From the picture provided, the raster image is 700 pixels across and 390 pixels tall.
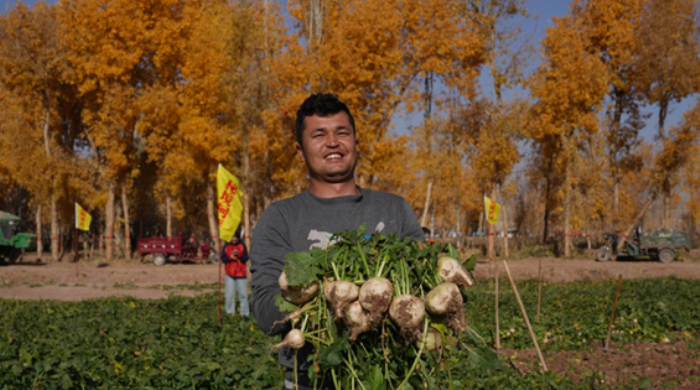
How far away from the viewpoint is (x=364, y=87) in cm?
2603

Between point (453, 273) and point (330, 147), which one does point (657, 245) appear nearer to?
point (330, 147)

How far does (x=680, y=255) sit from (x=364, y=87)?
18676 millimetres

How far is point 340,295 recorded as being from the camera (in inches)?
79.0

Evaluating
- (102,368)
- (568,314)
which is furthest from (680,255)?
(102,368)

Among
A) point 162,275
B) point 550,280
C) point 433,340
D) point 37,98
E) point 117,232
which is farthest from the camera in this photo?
point 117,232

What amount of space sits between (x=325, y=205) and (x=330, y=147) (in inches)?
10.2

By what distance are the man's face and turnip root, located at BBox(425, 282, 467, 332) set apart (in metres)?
1.01

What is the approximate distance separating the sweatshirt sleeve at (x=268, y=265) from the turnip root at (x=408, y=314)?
56 centimetres

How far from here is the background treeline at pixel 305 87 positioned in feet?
87.0

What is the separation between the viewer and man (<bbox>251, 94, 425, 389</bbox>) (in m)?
2.82

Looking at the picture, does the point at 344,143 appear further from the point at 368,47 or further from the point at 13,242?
the point at 13,242

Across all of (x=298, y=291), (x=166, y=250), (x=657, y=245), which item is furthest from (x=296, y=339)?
(x=166, y=250)

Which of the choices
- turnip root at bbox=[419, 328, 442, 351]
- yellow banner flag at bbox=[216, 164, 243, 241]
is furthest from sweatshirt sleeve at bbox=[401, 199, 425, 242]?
yellow banner flag at bbox=[216, 164, 243, 241]

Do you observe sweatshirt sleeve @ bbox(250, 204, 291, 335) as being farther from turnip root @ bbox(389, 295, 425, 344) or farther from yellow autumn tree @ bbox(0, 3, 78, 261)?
yellow autumn tree @ bbox(0, 3, 78, 261)
